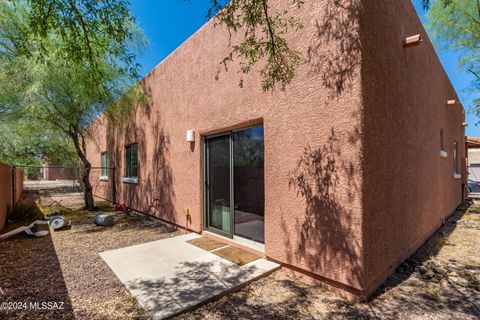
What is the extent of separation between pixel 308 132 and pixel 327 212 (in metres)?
1.15

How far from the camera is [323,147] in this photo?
11.1 feet

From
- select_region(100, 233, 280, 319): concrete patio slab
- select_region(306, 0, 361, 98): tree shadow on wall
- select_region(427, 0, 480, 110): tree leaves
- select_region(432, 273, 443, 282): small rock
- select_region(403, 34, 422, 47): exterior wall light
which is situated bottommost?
select_region(432, 273, 443, 282): small rock

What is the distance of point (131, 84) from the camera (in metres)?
8.79

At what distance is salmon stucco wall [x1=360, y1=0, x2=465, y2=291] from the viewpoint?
10.6 feet

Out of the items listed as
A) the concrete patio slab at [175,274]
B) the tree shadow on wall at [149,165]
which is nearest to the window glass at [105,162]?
the tree shadow on wall at [149,165]

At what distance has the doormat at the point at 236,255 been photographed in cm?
421

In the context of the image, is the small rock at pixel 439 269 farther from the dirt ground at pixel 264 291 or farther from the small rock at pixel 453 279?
the small rock at pixel 453 279

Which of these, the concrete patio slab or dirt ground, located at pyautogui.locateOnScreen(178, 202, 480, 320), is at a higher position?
the concrete patio slab

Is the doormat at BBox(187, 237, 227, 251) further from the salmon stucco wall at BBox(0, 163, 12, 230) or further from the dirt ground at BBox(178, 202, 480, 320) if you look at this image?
the salmon stucco wall at BBox(0, 163, 12, 230)

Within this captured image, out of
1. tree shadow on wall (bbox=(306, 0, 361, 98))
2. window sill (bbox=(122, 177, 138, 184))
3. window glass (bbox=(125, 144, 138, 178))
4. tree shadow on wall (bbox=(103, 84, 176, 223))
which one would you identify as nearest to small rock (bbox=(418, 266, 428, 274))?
tree shadow on wall (bbox=(306, 0, 361, 98))

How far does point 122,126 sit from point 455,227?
11690mm


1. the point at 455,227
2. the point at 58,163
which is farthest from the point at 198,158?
the point at 58,163

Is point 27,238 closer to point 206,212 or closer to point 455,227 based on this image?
point 206,212

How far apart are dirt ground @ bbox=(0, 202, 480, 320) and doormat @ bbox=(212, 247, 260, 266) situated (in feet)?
1.94
